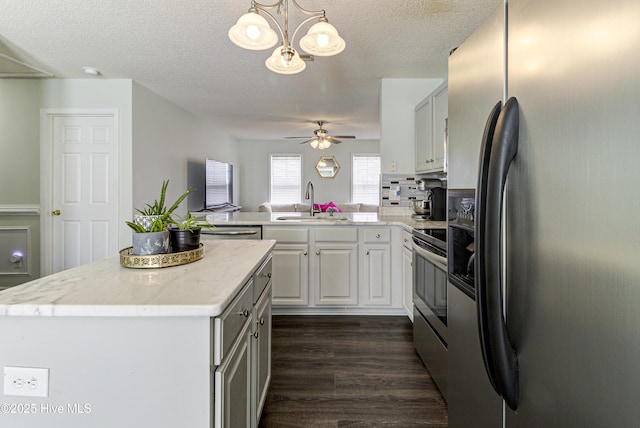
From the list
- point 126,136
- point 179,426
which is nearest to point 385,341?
point 179,426

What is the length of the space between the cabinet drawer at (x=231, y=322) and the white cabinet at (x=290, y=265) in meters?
1.78

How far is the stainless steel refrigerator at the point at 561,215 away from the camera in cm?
43

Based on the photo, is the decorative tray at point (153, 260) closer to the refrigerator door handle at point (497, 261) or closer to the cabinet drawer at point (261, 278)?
the cabinet drawer at point (261, 278)

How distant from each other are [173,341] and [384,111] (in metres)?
3.31

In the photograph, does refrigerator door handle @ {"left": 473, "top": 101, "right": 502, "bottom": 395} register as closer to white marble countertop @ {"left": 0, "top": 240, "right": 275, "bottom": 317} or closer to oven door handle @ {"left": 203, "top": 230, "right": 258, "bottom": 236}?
white marble countertop @ {"left": 0, "top": 240, "right": 275, "bottom": 317}

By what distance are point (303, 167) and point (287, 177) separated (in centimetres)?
46

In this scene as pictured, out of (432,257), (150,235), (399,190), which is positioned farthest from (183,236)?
(399,190)

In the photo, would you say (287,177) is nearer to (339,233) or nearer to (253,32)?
(339,233)

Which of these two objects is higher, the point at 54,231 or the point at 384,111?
the point at 384,111

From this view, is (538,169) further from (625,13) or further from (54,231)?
(54,231)

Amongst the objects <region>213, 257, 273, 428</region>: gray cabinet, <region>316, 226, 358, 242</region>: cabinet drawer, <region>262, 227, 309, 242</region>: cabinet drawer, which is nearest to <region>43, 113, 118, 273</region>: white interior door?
<region>262, 227, 309, 242</region>: cabinet drawer

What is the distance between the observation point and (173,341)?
32.9 inches

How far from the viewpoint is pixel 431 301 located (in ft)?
6.38

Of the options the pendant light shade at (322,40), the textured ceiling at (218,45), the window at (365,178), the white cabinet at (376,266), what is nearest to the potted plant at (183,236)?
the pendant light shade at (322,40)
